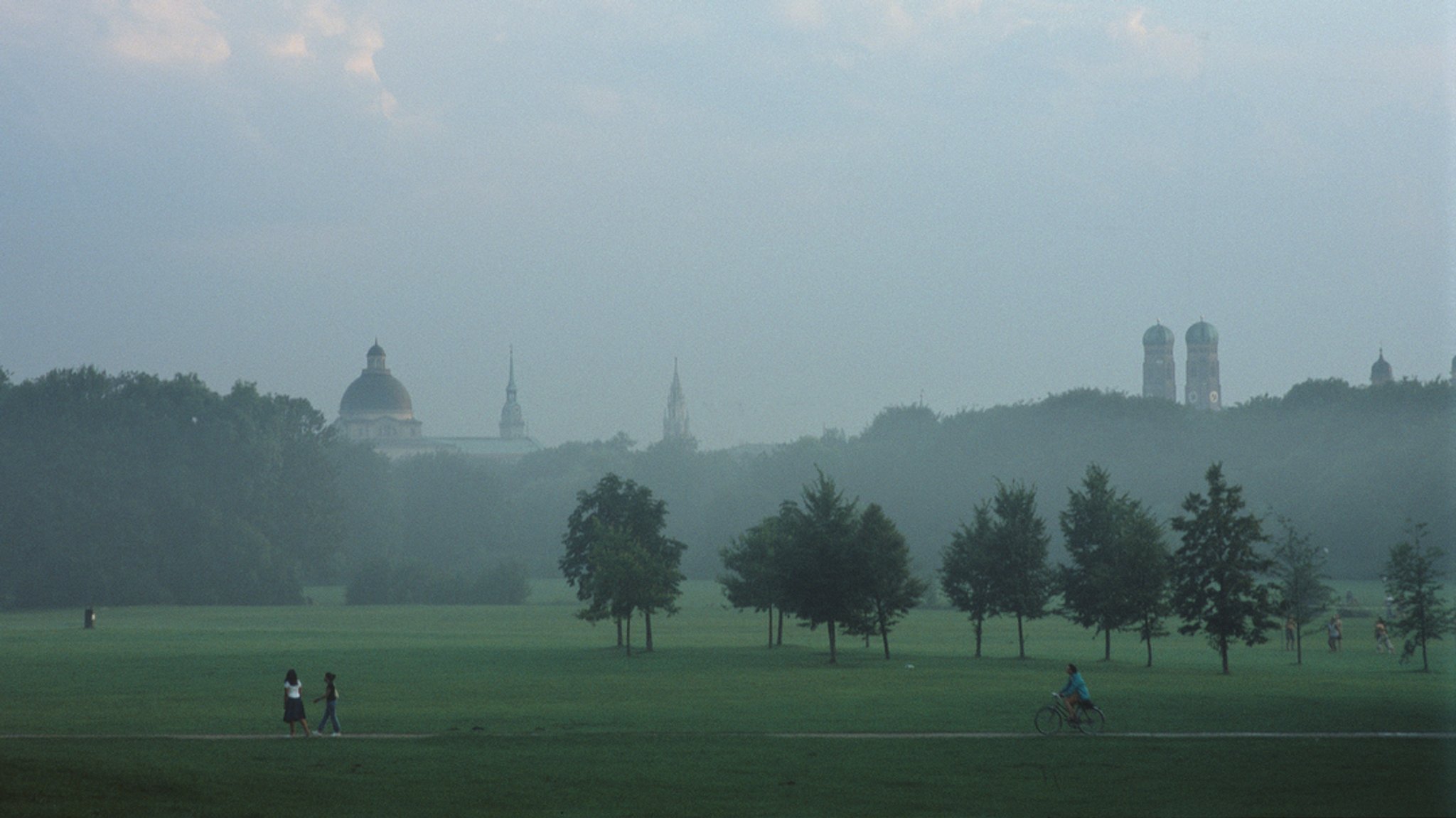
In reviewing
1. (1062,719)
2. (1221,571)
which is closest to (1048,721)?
(1062,719)

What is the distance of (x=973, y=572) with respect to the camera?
58.6 m

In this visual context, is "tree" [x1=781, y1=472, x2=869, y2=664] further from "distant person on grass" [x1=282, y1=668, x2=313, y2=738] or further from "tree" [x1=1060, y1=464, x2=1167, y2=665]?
"distant person on grass" [x1=282, y1=668, x2=313, y2=738]

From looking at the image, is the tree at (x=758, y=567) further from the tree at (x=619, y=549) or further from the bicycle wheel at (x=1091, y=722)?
the bicycle wheel at (x=1091, y=722)

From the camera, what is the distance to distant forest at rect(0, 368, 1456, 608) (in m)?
112

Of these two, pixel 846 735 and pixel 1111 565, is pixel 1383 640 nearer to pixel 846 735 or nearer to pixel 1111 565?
pixel 1111 565

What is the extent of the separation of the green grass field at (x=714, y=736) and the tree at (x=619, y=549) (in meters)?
2.31

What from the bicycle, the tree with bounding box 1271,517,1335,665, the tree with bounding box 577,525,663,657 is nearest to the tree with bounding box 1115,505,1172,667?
the tree with bounding box 1271,517,1335,665

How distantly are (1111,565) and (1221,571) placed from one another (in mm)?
5468

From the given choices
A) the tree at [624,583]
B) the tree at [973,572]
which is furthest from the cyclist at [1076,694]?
the tree at [624,583]

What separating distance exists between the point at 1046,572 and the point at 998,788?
33.6 metres

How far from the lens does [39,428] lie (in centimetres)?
11775

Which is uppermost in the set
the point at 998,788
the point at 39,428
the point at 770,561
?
the point at 39,428

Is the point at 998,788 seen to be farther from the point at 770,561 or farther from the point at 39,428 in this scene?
the point at 39,428

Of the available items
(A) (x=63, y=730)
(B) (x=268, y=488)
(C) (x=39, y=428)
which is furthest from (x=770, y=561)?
(C) (x=39, y=428)
